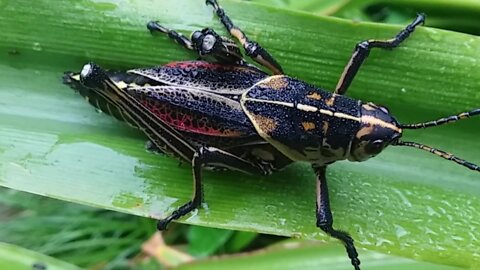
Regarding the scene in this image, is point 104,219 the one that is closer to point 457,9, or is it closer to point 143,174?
point 143,174

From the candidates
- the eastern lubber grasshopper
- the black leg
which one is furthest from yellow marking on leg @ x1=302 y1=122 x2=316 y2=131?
the black leg

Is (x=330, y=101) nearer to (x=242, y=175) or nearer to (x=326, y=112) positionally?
(x=326, y=112)

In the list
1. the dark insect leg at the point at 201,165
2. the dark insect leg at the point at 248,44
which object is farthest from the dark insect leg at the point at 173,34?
the dark insect leg at the point at 201,165

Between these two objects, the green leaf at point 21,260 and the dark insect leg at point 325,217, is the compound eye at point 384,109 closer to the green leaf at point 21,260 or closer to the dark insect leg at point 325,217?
the dark insect leg at point 325,217

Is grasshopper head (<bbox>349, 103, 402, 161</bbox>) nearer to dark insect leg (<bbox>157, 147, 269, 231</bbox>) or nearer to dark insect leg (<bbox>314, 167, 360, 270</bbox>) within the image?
dark insect leg (<bbox>314, 167, 360, 270</bbox>)

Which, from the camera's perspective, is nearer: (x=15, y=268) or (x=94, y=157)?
(x=94, y=157)

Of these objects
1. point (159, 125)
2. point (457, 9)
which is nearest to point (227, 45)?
point (159, 125)

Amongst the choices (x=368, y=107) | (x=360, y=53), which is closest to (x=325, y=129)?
(x=368, y=107)
